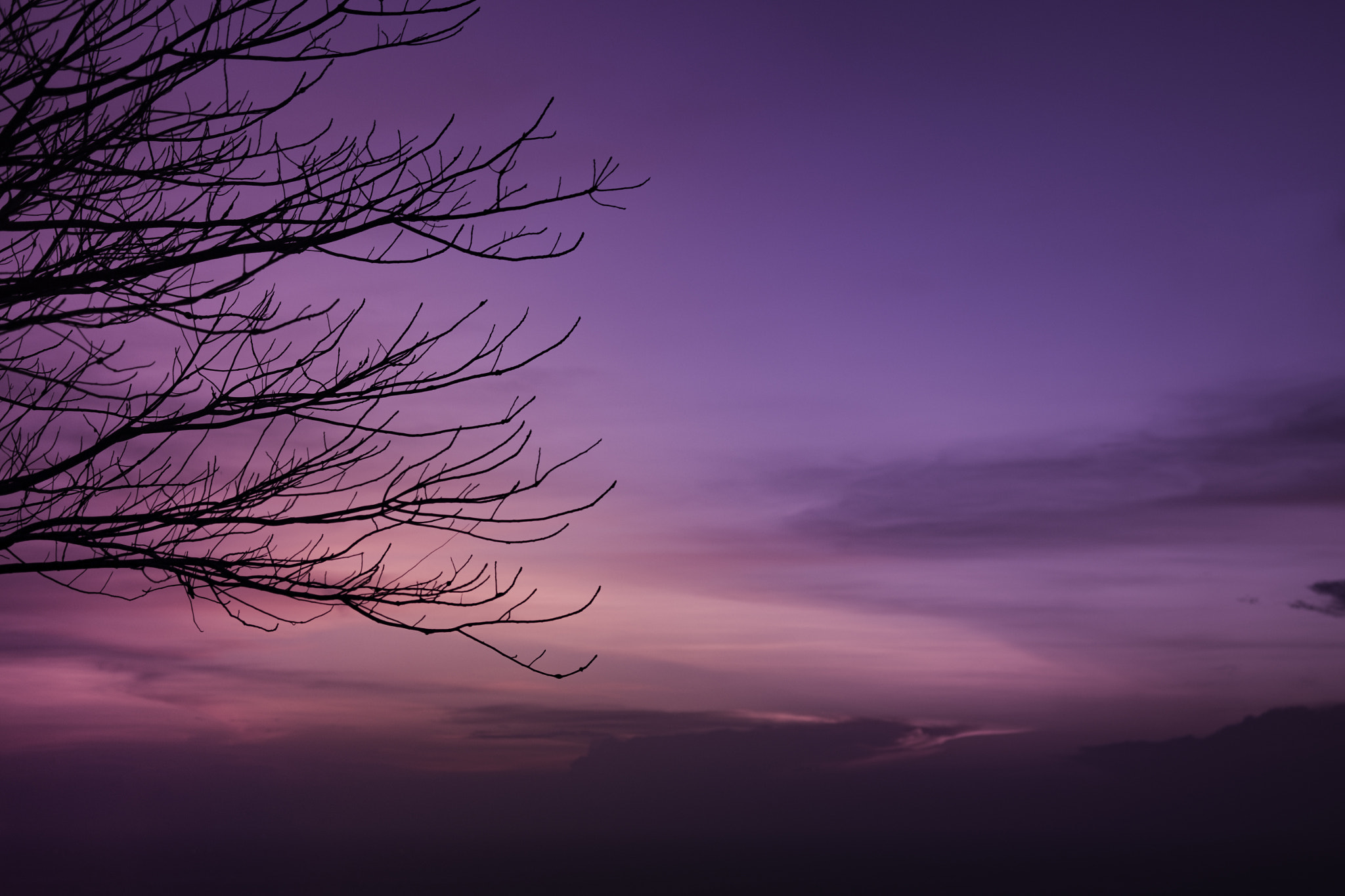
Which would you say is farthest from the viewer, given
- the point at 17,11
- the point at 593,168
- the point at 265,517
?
the point at 593,168

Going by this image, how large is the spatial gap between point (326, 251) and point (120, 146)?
1.03 meters

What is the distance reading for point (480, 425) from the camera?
13.9ft

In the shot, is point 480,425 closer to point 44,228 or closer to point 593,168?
point 593,168

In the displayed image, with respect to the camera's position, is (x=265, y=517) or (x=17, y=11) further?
(x=265, y=517)

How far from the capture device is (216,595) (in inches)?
168

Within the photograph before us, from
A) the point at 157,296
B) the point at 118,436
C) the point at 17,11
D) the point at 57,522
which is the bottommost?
the point at 57,522

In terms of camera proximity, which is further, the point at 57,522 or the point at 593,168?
the point at 593,168

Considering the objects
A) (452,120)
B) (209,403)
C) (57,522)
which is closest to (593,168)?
(452,120)

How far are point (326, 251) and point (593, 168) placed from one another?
4.19ft

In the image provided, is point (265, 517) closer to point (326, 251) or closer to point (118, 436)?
point (118, 436)

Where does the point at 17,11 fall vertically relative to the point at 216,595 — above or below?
above

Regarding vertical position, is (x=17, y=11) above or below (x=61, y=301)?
above

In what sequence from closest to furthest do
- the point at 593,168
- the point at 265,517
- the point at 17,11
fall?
the point at 17,11 → the point at 265,517 → the point at 593,168

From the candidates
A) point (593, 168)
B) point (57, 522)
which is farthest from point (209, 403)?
point (593, 168)
